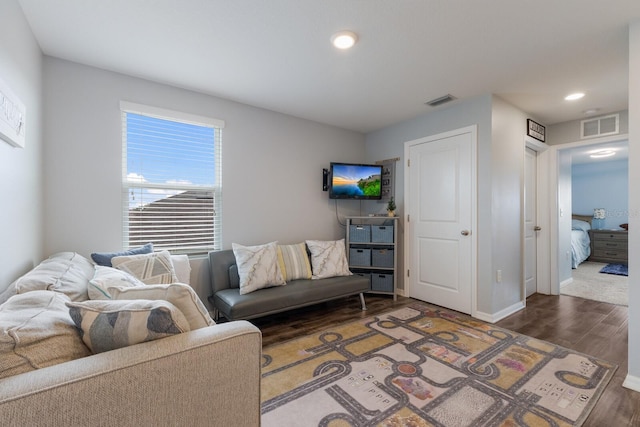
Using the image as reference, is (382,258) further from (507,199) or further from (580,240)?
(580,240)

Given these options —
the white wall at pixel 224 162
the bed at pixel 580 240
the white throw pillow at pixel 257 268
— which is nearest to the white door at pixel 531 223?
the bed at pixel 580 240

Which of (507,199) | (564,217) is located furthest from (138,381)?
(564,217)

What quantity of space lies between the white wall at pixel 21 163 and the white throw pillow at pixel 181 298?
0.90 meters

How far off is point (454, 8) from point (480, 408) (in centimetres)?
237

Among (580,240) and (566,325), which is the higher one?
(580,240)

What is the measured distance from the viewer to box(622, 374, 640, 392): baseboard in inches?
70.3

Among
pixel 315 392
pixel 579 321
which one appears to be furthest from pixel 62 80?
pixel 579 321

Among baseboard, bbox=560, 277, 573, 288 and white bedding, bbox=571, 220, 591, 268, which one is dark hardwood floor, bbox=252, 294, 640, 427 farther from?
white bedding, bbox=571, 220, 591, 268

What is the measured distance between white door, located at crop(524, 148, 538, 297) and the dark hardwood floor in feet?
0.77

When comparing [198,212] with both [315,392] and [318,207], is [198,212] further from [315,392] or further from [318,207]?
[315,392]

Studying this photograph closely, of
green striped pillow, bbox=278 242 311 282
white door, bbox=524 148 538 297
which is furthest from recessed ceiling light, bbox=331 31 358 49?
white door, bbox=524 148 538 297

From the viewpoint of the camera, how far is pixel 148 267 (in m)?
2.19

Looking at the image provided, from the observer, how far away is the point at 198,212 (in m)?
2.94

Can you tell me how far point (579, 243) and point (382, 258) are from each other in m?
4.64
